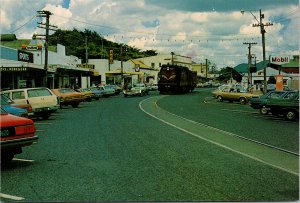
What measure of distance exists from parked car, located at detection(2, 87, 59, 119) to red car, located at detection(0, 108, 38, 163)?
41.6ft

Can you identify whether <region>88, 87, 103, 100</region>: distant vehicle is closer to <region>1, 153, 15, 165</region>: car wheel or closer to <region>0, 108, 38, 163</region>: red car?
<region>1, 153, 15, 165</region>: car wheel

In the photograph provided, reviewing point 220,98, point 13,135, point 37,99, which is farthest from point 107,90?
point 13,135

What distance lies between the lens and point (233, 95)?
4416cm

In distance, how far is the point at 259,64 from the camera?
12738 centimetres

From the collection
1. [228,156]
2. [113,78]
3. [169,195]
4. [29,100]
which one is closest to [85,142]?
[228,156]

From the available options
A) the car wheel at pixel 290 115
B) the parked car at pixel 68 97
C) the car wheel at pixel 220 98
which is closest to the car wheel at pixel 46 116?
the parked car at pixel 68 97

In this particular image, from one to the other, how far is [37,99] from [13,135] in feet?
46.9

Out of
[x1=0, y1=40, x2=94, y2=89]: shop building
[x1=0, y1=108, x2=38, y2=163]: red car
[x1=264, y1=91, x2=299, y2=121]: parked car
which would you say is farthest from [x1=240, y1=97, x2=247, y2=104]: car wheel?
[x1=0, y1=108, x2=38, y2=163]: red car

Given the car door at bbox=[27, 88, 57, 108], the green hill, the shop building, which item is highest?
the green hill

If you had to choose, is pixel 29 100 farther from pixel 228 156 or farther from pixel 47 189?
pixel 47 189

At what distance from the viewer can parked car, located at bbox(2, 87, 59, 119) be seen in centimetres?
2325

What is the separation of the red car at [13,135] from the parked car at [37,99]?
12681mm

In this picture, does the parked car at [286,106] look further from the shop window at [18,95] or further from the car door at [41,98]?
the shop window at [18,95]

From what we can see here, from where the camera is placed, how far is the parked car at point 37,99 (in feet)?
76.3
